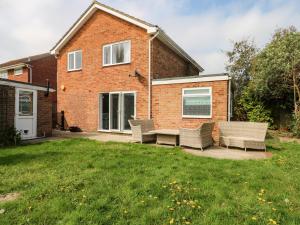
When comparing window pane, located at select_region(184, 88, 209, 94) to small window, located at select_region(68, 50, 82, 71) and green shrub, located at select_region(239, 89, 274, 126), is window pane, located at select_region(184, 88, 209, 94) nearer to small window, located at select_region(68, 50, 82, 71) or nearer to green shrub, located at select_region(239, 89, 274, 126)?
green shrub, located at select_region(239, 89, 274, 126)

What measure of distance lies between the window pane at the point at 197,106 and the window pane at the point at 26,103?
769cm

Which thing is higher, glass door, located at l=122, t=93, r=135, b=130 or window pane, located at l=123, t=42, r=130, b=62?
window pane, located at l=123, t=42, r=130, b=62

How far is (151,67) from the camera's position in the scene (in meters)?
11.6

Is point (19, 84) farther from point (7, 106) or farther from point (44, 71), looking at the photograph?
point (44, 71)

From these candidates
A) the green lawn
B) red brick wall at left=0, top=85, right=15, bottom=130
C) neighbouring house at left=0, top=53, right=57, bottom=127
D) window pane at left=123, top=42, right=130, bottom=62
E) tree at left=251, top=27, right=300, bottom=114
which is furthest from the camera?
neighbouring house at left=0, top=53, right=57, bottom=127

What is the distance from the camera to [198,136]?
8.20 m

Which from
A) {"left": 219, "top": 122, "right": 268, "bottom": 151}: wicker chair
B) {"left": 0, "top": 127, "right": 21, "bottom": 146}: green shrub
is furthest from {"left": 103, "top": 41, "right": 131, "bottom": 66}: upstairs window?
{"left": 219, "top": 122, "right": 268, "bottom": 151}: wicker chair

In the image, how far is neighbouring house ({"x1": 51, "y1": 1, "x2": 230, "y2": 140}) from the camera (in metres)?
10.1

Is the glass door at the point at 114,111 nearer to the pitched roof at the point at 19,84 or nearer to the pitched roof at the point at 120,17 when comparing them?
the pitched roof at the point at 19,84

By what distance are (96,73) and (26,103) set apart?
4.46 metres

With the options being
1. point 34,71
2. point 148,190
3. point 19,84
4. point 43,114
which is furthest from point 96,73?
point 34,71

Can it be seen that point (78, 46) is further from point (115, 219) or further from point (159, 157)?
point (115, 219)

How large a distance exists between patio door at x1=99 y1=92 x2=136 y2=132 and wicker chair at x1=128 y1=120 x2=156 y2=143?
2074 mm

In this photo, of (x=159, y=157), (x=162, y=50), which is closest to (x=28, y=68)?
(x=162, y=50)
